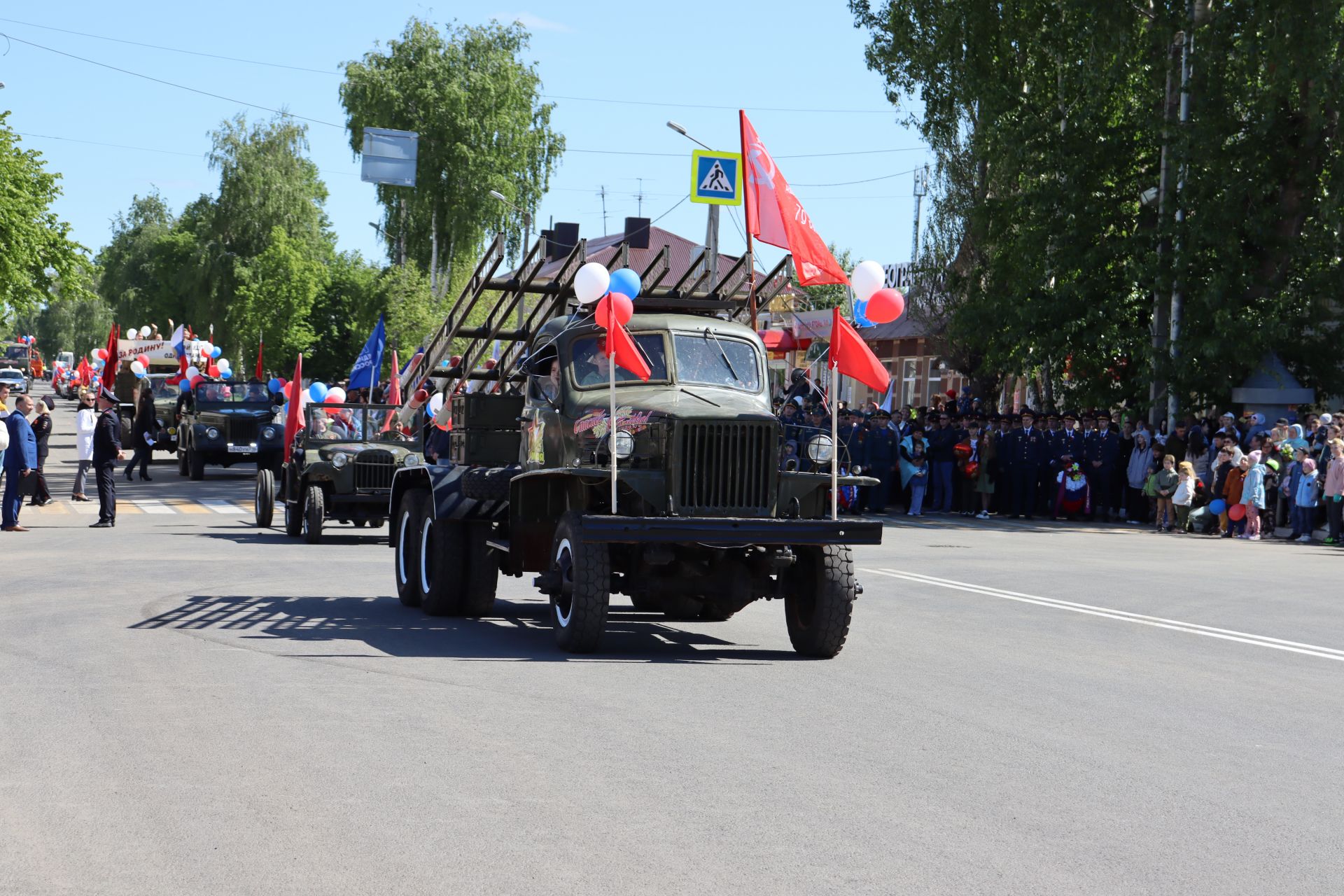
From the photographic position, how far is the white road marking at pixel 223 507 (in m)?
27.0

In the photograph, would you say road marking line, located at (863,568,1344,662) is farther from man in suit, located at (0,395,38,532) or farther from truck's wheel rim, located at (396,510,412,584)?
man in suit, located at (0,395,38,532)

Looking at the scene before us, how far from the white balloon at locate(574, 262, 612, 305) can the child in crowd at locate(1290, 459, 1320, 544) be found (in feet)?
51.8

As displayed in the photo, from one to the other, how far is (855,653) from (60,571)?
8.35 meters

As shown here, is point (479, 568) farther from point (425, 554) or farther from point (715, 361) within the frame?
point (715, 361)

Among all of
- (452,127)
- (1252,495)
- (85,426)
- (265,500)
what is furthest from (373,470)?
(452,127)

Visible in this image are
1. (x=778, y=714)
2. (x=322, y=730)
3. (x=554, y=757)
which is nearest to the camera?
(x=554, y=757)

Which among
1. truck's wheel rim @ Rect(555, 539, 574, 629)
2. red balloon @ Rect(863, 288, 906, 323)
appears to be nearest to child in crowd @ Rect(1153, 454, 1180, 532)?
red balloon @ Rect(863, 288, 906, 323)

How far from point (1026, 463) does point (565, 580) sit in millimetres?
21156

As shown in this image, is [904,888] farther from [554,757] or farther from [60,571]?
[60,571]

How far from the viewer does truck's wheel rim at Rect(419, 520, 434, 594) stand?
43.6ft

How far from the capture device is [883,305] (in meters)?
11.8

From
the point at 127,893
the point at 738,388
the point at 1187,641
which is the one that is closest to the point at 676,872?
the point at 127,893

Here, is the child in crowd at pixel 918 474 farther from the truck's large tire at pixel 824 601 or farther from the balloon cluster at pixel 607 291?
the truck's large tire at pixel 824 601

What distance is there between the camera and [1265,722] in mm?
8875
